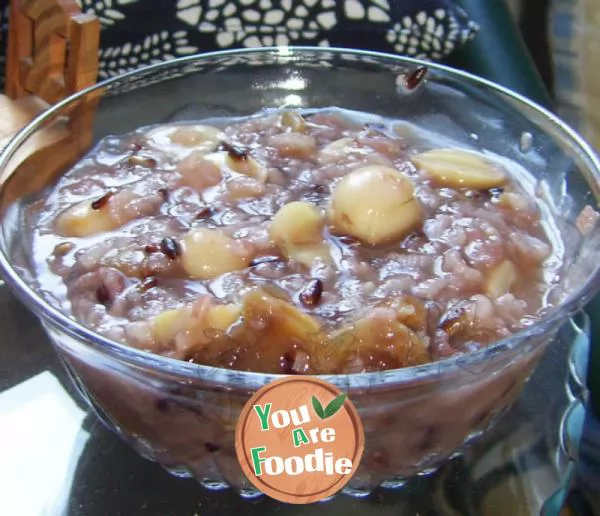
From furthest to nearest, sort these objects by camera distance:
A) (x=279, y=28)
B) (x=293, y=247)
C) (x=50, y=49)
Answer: (x=279, y=28) < (x=50, y=49) < (x=293, y=247)

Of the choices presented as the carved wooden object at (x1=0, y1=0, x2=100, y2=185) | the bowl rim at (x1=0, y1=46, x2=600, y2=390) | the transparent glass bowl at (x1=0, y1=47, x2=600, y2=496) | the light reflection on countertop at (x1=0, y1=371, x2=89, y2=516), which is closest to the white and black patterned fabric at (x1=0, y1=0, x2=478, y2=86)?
the carved wooden object at (x1=0, y1=0, x2=100, y2=185)

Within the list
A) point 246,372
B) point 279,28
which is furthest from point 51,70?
point 246,372

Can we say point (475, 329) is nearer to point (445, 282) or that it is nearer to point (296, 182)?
point (445, 282)

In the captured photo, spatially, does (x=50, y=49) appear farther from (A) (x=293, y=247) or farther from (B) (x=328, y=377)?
Result: (B) (x=328, y=377)

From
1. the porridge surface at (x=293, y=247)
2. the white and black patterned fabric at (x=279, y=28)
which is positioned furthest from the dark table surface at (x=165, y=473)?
the white and black patterned fabric at (x=279, y=28)

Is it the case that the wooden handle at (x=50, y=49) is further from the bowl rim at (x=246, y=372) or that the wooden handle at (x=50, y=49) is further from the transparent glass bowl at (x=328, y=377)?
the bowl rim at (x=246, y=372)

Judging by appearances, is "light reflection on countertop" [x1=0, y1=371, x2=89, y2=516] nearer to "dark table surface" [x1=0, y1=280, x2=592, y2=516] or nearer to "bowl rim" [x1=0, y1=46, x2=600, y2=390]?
"dark table surface" [x1=0, y1=280, x2=592, y2=516]

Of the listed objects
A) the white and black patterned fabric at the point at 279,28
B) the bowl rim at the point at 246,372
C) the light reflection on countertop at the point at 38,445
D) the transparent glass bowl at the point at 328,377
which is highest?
the bowl rim at the point at 246,372
